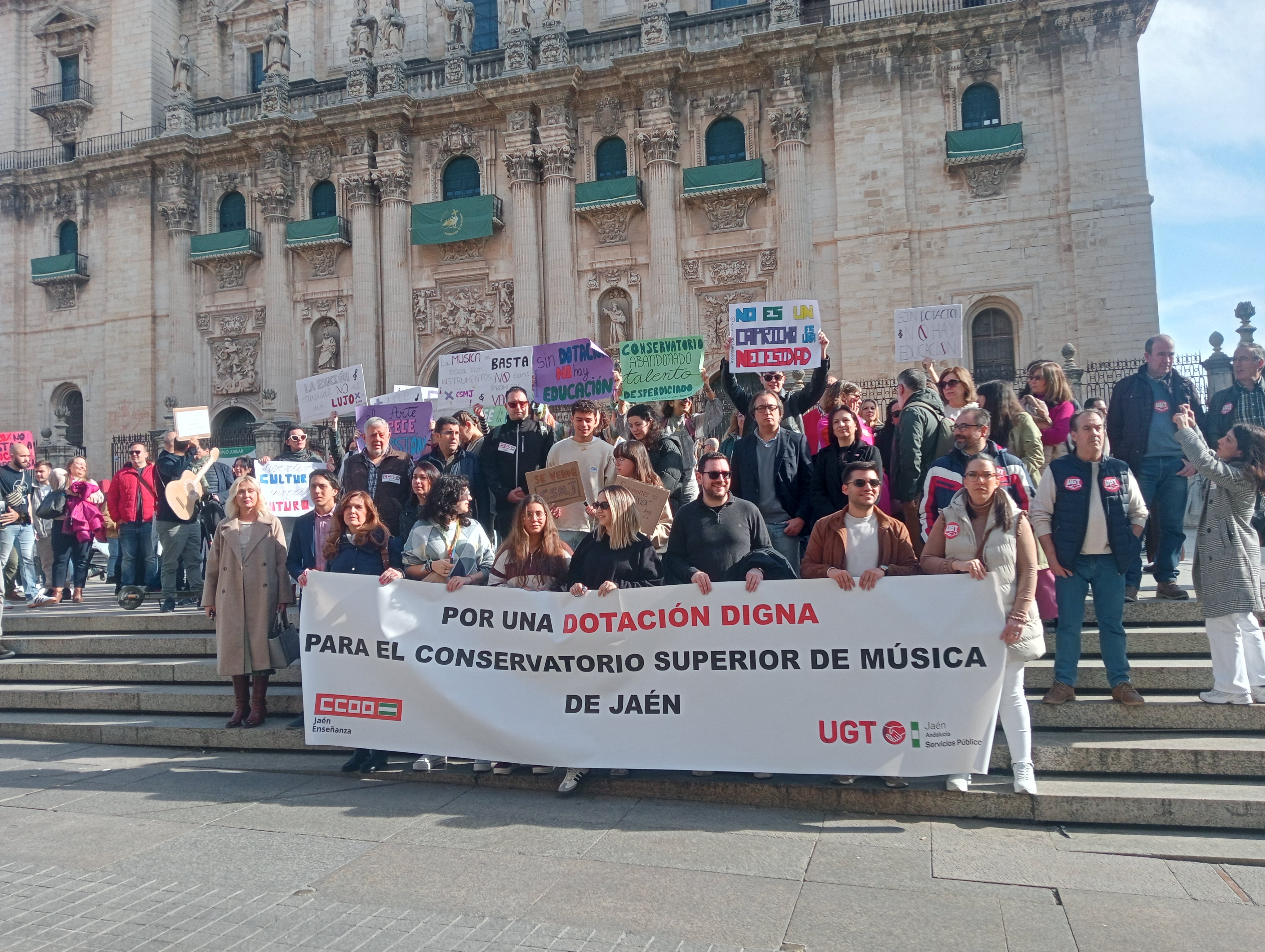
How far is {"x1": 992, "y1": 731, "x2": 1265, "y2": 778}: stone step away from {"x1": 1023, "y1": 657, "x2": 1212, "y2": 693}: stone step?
1.75ft

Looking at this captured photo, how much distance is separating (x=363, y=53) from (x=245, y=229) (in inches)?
264

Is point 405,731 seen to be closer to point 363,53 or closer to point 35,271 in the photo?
point 363,53

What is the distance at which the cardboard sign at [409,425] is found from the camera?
1236cm

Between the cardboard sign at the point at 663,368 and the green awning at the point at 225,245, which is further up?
the green awning at the point at 225,245

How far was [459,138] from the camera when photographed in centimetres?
2725

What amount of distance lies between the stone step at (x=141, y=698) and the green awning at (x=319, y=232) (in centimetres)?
2111

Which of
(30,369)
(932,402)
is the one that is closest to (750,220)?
(932,402)

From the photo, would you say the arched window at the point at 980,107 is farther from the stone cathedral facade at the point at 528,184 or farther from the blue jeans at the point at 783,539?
the blue jeans at the point at 783,539

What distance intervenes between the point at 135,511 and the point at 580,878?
929 cm

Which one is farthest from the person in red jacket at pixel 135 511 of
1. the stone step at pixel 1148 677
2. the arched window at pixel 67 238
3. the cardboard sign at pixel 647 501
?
the arched window at pixel 67 238

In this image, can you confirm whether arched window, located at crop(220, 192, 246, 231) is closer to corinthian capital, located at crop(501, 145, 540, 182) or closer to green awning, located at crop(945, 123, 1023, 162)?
corinthian capital, located at crop(501, 145, 540, 182)

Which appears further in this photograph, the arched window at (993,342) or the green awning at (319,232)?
the green awning at (319,232)

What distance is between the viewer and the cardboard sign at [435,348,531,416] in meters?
13.5

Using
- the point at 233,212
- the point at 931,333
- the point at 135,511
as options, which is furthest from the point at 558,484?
the point at 233,212
